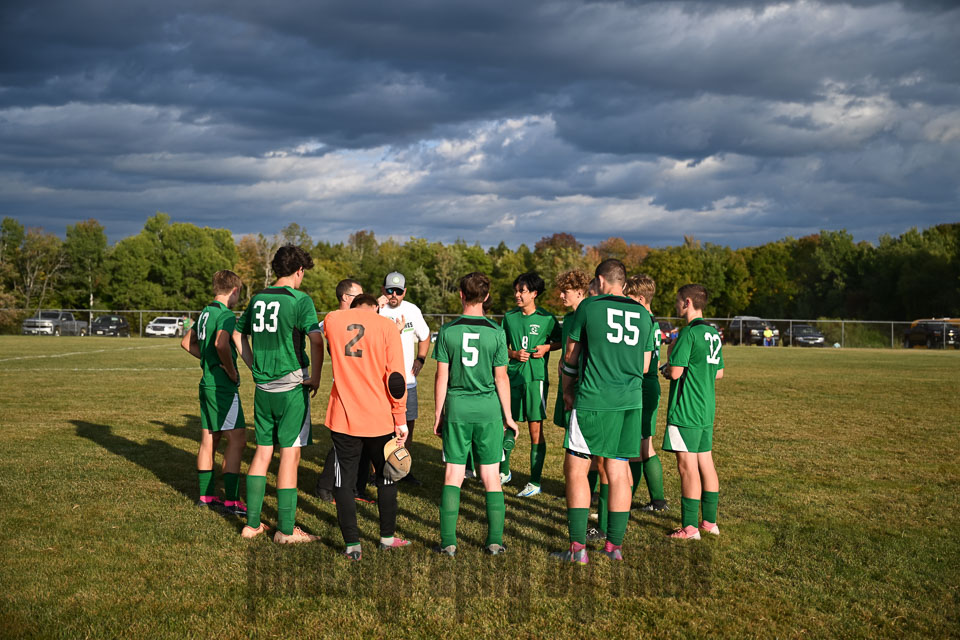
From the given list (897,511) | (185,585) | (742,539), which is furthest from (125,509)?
(897,511)

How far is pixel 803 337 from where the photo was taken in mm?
42125

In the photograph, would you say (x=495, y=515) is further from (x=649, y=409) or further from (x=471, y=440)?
(x=649, y=409)

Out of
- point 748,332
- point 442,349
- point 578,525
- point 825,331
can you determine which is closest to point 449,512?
point 578,525

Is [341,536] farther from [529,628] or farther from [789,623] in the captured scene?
[789,623]

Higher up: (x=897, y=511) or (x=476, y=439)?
(x=476, y=439)

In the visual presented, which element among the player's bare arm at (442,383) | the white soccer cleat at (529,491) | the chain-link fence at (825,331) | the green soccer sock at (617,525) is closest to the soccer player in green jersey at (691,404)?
the green soccer sock at (617,525)

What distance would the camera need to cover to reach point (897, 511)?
6.42 metres

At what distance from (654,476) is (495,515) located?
189 cm

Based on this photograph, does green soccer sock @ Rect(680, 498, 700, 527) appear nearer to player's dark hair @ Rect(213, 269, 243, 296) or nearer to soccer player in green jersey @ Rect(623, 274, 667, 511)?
soccer player in green jersey @ Rect(623, 274, 667, 511)

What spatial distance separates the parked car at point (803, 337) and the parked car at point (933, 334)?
4546 millimetres

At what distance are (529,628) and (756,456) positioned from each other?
585 cm

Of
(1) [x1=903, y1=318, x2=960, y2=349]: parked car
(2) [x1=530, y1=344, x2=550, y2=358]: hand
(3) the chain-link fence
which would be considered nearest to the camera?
(2) [x1=530, y1=344, x2=550, y2=358]: hand

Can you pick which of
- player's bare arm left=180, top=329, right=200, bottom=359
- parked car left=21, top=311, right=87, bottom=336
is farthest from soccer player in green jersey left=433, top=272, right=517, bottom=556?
parked car left=21, top=311, right=87, bottom=336

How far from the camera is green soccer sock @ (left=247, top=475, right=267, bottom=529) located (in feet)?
17.7
